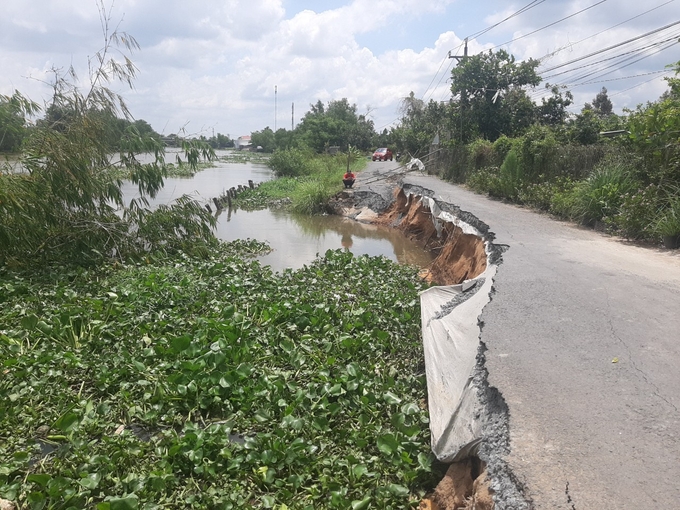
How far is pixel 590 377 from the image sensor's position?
3.27 m

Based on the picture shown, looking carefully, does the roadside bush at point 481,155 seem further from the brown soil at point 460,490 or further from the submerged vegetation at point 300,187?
the brown soil at point 460,490

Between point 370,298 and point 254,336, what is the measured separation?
7.31 feet

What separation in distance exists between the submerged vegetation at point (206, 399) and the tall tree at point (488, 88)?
17635mm

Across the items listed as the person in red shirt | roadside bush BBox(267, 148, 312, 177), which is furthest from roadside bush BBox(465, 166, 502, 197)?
roadside bush BBox(267, 148, 312, 177)

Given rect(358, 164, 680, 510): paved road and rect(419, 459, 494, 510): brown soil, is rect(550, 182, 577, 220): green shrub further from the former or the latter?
rect(419, 459, 494, 510): brown soil

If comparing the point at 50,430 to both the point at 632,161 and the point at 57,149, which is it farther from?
the point at 632,161

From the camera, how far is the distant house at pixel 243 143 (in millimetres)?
118938

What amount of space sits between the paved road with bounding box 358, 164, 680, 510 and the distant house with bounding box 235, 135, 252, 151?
4560 inches

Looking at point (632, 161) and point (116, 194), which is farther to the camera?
point (632, 161)

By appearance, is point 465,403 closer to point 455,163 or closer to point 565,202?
point 565,202

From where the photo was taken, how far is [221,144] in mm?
128875

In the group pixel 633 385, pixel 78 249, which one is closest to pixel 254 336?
pixel 633 385

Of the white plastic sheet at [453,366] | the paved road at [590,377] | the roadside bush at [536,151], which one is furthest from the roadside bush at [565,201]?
the white plastic sheet at [453,366]

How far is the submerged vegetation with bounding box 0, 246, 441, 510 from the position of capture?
10.4 ft
